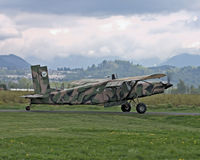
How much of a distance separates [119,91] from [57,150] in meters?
19.7

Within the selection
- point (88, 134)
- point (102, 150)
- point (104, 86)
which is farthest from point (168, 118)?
point (102, 150)

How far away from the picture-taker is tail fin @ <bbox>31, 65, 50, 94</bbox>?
34.2 meters

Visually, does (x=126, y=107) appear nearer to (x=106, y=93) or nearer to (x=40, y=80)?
(x=106, y=93)

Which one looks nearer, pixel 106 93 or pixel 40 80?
pixel 106 93

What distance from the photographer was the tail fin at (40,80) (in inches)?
1347

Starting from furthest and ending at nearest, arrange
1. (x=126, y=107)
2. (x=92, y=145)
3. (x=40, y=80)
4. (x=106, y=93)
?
(x=126, y=107)
(x=40, y=80)
(x=106, y=93)
(x=92, y=145)

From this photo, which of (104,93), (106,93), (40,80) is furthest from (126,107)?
(40,80)

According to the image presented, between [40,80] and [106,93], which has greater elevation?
[40,80]

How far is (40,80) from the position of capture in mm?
34406

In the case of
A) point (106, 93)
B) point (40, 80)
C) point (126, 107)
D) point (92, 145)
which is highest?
point (40, 80)

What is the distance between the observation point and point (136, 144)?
15.3 metres

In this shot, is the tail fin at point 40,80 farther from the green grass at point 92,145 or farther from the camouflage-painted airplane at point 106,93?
the green grass at point 92,145

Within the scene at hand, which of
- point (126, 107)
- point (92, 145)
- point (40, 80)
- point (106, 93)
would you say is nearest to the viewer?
point (92, 145)

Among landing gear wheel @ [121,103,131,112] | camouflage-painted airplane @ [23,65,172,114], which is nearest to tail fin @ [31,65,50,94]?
camouflage-painted airplane @ [23,65,172,114]
